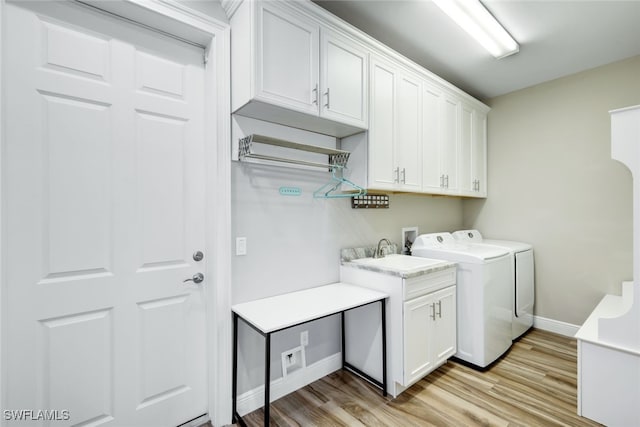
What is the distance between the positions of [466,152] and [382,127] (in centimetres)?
142

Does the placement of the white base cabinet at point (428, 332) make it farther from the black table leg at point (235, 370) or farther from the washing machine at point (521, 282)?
the black table leg at point (235, 370)

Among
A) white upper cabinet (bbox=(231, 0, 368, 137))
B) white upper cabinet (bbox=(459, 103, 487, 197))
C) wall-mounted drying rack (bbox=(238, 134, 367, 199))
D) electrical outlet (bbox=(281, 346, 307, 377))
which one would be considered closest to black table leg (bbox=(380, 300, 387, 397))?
electrical outlet (bbox=(281, 346, 307, 377))

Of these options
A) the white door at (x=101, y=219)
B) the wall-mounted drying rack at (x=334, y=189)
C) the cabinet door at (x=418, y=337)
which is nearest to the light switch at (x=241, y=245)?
the white door at (x=101, y=219)

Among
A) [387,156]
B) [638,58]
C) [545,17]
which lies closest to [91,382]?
[387,156]

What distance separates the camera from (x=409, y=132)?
2.54 m

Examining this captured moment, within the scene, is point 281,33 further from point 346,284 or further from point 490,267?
point 490,267

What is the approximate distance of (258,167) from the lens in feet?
6.49

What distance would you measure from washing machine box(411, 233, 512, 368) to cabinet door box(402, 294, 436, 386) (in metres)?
0.42

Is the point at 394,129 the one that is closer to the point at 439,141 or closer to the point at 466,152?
the point at 439,141

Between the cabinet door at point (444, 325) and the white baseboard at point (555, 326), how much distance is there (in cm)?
145

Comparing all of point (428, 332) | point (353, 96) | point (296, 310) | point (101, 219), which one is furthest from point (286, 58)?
point (428, 332)

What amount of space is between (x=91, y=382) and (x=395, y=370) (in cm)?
175

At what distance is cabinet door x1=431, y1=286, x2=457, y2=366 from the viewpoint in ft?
7.47

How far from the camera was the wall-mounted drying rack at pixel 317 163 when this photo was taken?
1.80 meters
